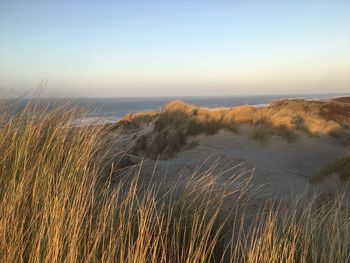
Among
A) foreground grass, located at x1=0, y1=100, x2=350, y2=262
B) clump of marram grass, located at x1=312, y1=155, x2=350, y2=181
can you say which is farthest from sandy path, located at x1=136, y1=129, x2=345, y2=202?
foreground grass, located at x1=0, y1=100, x2=350, y2=262

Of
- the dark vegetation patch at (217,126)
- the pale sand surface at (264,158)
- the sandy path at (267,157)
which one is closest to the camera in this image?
the pale sand surface at (264,158)

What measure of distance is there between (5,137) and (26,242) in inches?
68.2

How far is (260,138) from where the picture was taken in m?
10.8

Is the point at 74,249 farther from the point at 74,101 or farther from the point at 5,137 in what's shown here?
the point at 74,101

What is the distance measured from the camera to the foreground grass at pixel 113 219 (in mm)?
2057

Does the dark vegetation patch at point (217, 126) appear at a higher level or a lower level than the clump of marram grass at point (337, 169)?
higher

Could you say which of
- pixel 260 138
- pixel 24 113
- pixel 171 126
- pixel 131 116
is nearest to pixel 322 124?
pixel 260 138

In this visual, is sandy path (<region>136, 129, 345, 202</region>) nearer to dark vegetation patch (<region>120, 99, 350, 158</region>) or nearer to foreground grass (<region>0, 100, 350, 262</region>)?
dark vegetation patch (<region>120, 99, 350, 158</region>)

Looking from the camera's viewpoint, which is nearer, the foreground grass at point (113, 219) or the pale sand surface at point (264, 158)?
the foreground grass at point (113, 219)

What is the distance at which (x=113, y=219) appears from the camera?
7.97ft

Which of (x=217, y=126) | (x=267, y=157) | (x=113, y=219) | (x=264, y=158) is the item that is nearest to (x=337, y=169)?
(x=264, y=158)

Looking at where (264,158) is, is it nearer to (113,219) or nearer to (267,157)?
(267,157)

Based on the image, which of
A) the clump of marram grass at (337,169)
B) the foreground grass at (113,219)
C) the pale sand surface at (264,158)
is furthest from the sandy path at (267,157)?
the foreground grass at (113,219)

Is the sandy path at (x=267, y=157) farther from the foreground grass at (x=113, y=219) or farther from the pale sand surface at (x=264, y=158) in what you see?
the foreground grass at (x=113, y=219)
